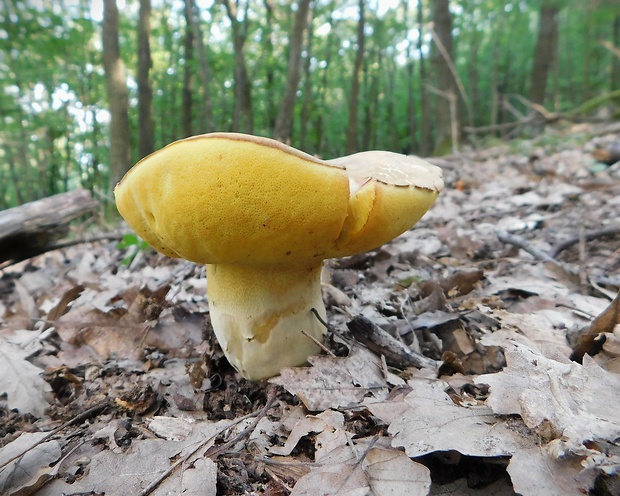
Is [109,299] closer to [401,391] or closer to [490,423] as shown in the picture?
A: [401,391]

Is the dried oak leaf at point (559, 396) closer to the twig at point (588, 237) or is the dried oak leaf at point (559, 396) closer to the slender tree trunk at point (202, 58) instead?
the twig at point (588, 237)

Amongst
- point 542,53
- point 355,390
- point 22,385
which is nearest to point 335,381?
point 355,390

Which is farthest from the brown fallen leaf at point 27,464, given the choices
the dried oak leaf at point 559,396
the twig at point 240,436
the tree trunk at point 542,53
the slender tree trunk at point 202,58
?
the tree trunk at point 542,53

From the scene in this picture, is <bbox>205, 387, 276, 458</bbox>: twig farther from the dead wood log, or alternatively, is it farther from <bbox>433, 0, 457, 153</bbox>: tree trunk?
<bbox>433, 0, 457, 153</bbox>: tree trunk

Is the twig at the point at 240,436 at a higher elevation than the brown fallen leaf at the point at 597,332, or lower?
lower

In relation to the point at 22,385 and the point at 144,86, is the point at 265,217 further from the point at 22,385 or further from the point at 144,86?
the point at 144,86

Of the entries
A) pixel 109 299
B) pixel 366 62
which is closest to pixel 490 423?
pixel 109 299
